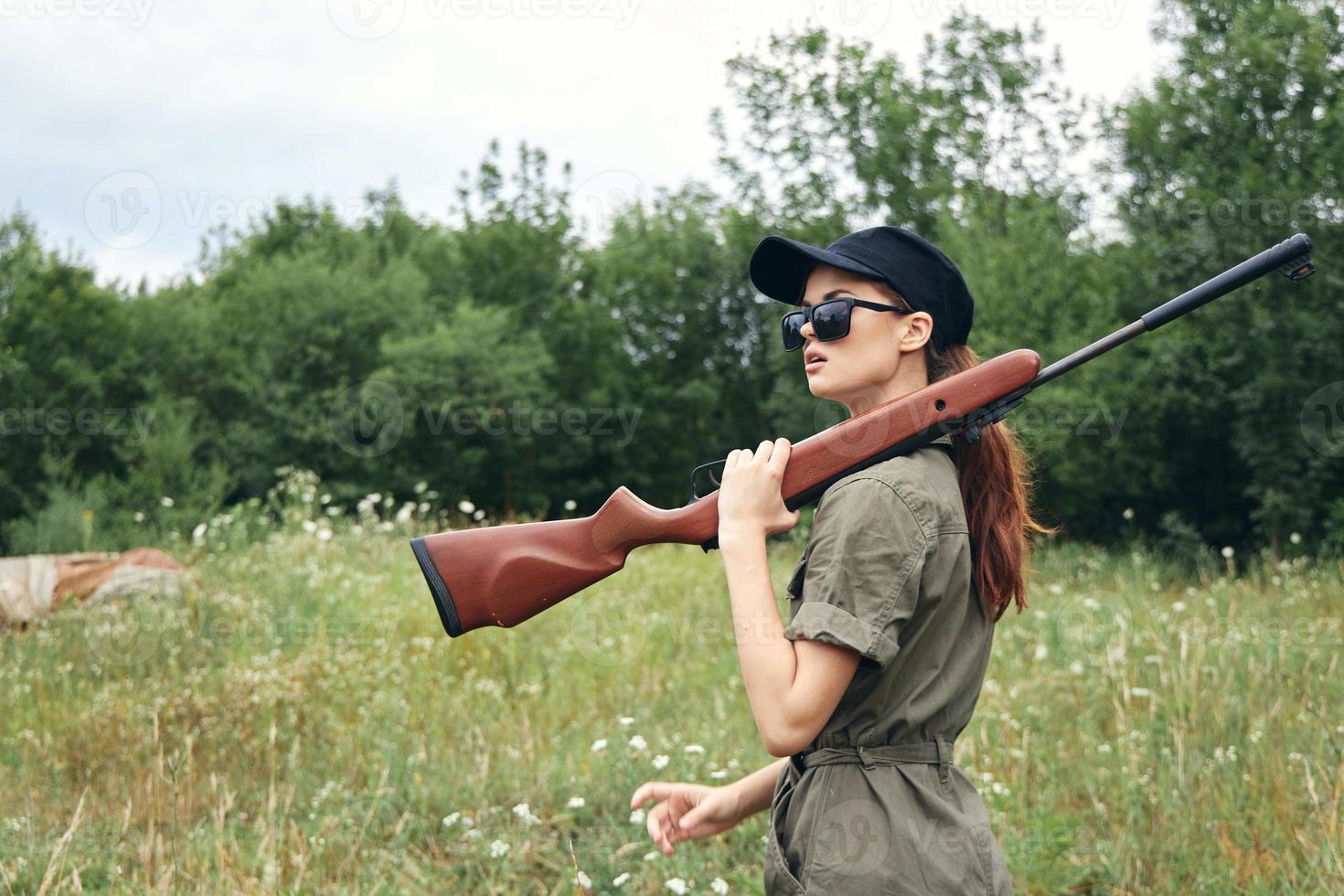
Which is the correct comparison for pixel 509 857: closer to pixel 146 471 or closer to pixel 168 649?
pixel 168 649

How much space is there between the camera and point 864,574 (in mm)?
1718

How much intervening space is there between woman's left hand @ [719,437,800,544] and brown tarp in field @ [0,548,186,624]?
676 centimetres

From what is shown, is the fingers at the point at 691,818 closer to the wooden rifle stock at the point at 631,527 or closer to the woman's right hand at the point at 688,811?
the woman's right hand at the point at 688,811

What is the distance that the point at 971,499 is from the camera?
6.68ft

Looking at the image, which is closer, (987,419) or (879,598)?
(879,598)

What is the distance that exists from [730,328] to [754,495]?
86.1 ft

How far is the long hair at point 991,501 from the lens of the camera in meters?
1.95

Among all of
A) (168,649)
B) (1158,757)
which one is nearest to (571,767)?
(1158,757)

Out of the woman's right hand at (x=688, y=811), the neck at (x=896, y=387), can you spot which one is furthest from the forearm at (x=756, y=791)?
the neck at (x=896, y=387)

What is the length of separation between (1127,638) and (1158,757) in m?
1.81

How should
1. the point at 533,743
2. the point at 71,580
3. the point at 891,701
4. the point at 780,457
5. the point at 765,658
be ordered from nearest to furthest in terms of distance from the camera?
1. the point at 765,658
2. the point at 891,701
3. the point at 780,457
4. the point at 533,743
5. the point at 71,580

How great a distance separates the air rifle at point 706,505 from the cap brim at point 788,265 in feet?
0.84

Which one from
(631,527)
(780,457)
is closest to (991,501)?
(780,457)

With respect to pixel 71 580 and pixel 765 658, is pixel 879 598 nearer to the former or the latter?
pixel 765 658
